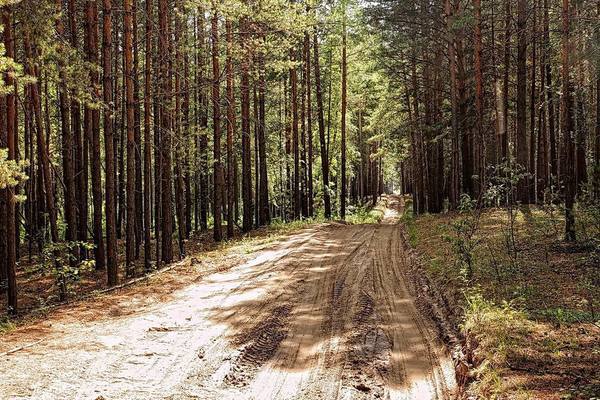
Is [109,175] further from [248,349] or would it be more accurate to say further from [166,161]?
[248,349]

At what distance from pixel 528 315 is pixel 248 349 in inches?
157

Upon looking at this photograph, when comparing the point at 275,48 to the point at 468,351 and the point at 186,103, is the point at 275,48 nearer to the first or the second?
the point at 186,103

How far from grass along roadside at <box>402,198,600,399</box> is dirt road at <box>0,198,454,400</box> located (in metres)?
0.65

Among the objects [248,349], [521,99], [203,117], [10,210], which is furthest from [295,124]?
[248,349]

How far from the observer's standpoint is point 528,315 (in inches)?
283

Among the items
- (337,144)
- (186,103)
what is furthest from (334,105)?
(186,103)

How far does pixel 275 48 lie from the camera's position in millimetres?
17859

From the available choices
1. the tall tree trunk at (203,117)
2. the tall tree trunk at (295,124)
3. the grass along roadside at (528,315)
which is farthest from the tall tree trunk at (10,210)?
the tall tree trunk at (295,124)

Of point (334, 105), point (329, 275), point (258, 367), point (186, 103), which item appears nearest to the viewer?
point (258, 367)

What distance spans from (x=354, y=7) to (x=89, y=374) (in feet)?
90.7

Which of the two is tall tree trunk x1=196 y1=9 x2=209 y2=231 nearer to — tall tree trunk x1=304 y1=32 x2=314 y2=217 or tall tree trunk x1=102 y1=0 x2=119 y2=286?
tall tree trunk x1=102 y1=0 x2=119 y2=286

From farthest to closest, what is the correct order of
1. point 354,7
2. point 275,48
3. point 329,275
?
point 354,7, point 275,48, point 329,275

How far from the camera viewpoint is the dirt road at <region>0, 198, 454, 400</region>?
554 cm

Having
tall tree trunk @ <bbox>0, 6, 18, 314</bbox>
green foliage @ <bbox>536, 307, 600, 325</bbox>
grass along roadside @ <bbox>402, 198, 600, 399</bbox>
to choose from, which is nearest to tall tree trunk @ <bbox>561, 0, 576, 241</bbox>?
grass along roadside @ <bbox>402, 198, 600, 399</bbox>
